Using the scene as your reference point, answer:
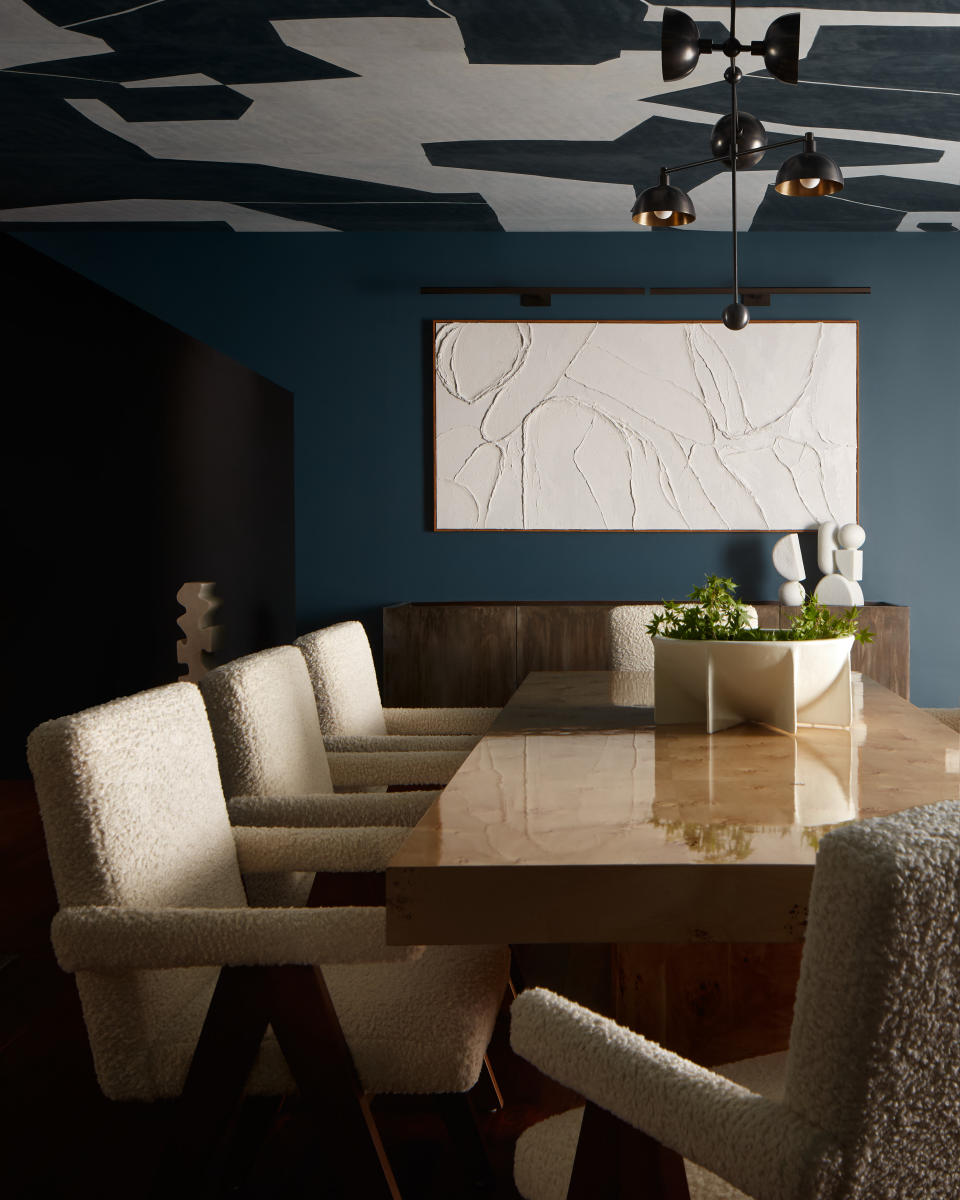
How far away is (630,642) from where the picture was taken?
3297 millimetres

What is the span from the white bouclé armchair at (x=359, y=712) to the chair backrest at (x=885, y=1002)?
1.76 meters

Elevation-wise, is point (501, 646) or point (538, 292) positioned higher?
point (538, 292)

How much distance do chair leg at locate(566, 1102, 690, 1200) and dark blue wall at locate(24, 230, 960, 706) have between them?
433cm

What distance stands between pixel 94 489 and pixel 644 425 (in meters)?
2.73

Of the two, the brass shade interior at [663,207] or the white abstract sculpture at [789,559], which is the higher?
the brass shade interior at [663,207]

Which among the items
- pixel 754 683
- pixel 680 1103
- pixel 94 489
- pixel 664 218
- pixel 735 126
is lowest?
pixel 680 1103

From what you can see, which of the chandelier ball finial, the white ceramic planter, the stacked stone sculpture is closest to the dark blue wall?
the stacked stone sculpture

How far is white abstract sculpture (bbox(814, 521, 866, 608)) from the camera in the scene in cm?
472

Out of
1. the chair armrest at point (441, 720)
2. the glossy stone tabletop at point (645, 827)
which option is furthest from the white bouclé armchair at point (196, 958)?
the chair armrest at point (441, 720)

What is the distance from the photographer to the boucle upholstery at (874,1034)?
641 millimetres

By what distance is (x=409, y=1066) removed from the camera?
52.6 inches

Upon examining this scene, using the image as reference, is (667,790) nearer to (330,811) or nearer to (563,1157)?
(563,1157)

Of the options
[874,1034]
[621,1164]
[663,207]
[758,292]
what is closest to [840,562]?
[758,292]

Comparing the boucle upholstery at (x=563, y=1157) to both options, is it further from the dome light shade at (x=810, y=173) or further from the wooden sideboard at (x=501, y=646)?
the wooden sideboard at (x=501, y=646)
